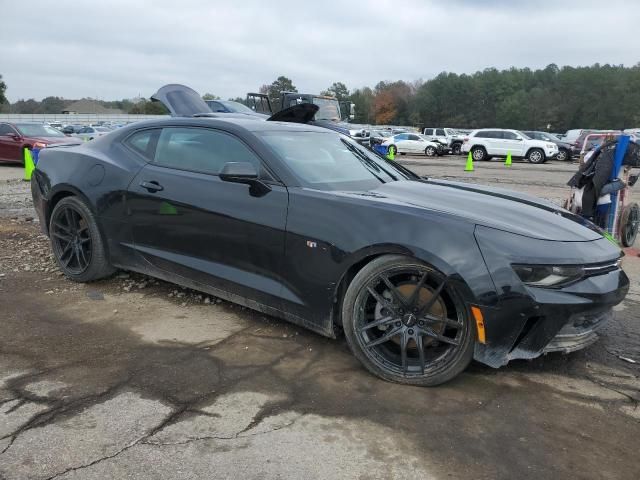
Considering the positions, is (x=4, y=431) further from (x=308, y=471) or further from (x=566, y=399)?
(x=566, y=399)

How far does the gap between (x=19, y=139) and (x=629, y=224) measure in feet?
53.4

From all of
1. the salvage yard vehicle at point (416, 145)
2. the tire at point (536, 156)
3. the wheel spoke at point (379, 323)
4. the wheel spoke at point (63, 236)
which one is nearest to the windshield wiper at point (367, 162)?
Answer: the wheel spoke at point (379, 323)

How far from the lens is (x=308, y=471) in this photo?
2.32 meters

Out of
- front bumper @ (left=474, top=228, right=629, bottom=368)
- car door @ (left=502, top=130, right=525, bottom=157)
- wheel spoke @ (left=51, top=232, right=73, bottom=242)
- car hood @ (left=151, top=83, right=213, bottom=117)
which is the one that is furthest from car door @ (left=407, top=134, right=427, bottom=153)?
front bumper @ (left=474, top=228, right=629, bottom=368)

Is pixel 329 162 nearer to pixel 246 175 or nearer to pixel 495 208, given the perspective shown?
pixel 246 175

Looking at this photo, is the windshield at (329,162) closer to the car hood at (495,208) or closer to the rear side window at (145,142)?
the car hood at (495,208)

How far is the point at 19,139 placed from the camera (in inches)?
651

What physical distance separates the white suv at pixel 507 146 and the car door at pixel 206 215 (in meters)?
25.0

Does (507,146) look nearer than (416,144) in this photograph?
Yes

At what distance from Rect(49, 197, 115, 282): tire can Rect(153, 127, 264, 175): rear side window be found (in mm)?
884

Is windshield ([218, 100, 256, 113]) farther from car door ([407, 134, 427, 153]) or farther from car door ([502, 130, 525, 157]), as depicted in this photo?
car door ([407, 134, 427, 153])

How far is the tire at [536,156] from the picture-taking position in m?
27.1

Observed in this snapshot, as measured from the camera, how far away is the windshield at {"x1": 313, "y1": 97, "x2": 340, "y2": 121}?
19078 millimetres

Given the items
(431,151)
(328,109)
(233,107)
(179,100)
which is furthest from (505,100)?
(179,100)
